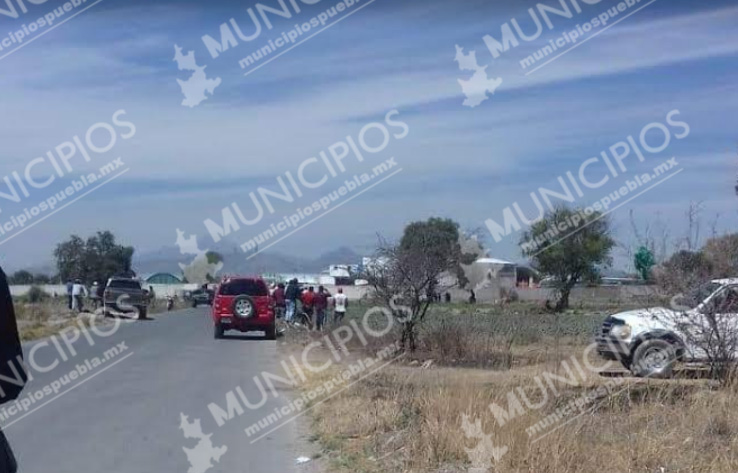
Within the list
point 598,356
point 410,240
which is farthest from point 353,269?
point 598,356

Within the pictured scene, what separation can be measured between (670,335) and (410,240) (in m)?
10.1

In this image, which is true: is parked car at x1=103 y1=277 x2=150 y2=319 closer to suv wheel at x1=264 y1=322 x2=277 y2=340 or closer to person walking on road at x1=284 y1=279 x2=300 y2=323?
person walking on road at x1=284 y1=279 x2=300 y2=323

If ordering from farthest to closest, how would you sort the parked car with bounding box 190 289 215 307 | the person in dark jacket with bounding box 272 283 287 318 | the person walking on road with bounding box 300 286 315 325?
the parked car with bounding box 190 289 215 307, the person in dark jacket with bounding box 272 283 287 318, the person walking on road with bounding box 300 286 315 325

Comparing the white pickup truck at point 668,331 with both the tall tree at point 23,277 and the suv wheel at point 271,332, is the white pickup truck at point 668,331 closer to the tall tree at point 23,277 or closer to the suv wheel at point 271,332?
the suv wheel at point 271,332

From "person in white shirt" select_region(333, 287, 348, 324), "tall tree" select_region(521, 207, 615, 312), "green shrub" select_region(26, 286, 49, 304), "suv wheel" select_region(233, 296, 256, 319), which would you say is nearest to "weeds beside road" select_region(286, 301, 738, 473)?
"suv wheel" select_region(233, 296, 256, 319)

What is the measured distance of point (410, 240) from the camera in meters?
25.1

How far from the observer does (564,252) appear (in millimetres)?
51000

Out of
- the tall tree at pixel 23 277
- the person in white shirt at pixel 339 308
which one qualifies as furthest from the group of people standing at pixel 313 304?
the tall tree at pixel 23 277

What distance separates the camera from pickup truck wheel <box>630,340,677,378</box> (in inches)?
579

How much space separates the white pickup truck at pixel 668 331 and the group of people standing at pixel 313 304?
13388 mm

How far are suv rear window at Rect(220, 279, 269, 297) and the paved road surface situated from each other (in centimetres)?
681

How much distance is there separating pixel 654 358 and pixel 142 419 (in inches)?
331

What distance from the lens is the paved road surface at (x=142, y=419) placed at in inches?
403

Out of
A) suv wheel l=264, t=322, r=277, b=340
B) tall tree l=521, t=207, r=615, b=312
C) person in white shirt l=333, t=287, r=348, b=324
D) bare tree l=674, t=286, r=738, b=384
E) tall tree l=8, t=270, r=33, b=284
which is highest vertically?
tall tree l=8, t=270, r=33, b=284
